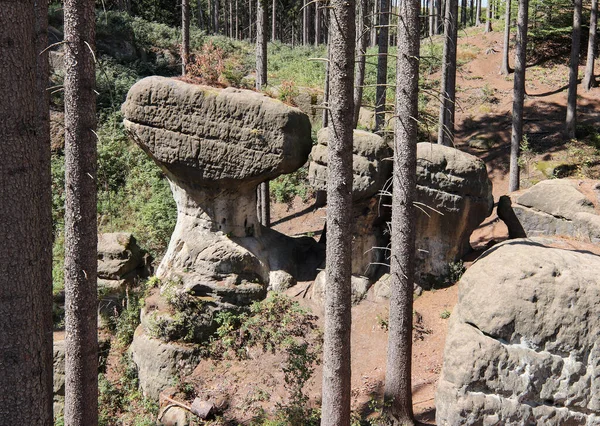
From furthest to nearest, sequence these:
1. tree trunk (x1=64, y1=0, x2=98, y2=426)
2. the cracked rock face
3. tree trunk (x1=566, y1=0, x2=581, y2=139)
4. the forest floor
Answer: tree trunk (x1=566, y1=0, x2=581, y2=139) < the forest floor < tree trunk (x1=64, y1=0, x2=98, y2=426) < the cracked rock face

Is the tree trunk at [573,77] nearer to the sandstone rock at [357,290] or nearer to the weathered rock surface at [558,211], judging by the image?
the weathered rock surface at [558,211]

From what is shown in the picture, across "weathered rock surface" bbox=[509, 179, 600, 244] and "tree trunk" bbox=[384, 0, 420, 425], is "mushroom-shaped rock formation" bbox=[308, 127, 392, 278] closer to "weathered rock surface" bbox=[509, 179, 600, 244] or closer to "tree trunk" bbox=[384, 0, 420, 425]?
"tree trunk" bbox=[384, 0, 420, 425]

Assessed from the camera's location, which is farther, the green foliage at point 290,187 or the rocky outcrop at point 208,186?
the green foliage at point 290,187

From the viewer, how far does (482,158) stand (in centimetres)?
2361

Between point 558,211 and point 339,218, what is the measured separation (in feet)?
25.2

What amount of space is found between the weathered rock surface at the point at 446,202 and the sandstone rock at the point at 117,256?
8.45 meters

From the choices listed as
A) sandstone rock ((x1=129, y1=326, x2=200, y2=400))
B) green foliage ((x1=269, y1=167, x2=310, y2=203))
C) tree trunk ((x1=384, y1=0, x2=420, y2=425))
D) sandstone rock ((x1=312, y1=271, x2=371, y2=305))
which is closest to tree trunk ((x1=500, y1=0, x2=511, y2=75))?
green foliage ((x1=269, y1=167, x2=310, y2=203))

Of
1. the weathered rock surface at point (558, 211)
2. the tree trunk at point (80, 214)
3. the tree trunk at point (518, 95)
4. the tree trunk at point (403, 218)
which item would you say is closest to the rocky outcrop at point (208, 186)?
the tree trunk at point (403, 218)

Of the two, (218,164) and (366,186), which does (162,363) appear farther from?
(366,186)

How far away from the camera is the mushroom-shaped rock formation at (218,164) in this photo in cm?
1308

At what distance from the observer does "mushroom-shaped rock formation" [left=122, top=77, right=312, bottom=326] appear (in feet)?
42.9

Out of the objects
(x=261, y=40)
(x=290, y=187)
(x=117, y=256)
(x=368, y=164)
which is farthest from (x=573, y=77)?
(x=117, y=256)

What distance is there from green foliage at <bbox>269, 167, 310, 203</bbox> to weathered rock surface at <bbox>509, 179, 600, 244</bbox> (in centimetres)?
976

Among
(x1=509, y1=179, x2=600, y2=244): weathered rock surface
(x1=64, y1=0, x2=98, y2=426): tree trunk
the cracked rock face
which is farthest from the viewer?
Answer: (x1=509, y1=179, x2=600, y2=244): weathered rock surface
